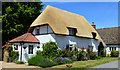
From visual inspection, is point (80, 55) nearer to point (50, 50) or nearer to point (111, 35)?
point (50, 50)

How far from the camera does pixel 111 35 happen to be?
26438 mm

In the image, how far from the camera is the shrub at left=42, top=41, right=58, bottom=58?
14947mm

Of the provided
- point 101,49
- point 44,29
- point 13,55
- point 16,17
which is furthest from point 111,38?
point 13,55

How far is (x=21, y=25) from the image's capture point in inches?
835

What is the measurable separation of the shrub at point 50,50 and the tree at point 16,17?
25.0ft

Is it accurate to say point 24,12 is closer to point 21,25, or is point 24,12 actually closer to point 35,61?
point 21,25

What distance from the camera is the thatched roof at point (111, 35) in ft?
82.0

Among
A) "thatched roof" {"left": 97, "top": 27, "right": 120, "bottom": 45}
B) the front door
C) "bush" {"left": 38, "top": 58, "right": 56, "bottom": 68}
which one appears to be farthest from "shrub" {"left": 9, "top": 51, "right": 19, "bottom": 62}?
"thatched roof" {"left": 97, "top": 27, "right": 120, "bottom": 45}

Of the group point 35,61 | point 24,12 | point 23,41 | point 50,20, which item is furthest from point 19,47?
point 24,12

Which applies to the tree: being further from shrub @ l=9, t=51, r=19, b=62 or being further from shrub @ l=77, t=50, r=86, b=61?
shrub @ l=77, t=50, r=86, b=61

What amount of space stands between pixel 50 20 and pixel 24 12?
269 inches

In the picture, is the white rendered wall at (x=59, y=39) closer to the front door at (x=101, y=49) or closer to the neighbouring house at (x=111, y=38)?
the front door at (x=101, y=49)

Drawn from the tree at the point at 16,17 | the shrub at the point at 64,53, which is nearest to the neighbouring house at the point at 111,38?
the shrub at the point at 64,53

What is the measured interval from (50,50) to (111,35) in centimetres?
1606
